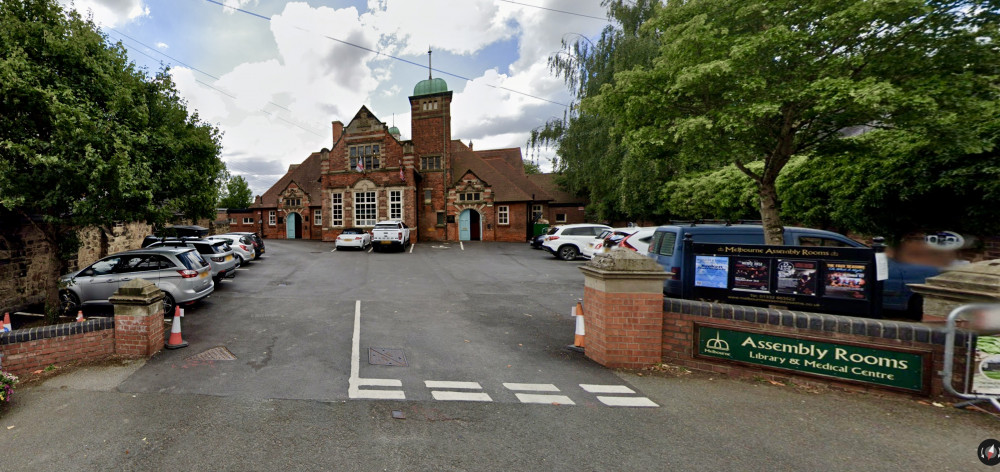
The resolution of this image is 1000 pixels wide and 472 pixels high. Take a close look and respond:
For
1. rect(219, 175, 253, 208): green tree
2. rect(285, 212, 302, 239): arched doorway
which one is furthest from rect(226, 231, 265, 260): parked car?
rect(219, 175, 253, 208): green tree

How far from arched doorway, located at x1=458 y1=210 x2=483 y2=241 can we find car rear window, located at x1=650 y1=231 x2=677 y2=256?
21.7m

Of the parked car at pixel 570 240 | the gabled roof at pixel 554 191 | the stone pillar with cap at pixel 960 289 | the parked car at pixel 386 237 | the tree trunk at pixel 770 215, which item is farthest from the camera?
the gabled roof at pixel 554 191

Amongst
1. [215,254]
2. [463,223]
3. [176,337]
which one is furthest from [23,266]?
[463,223]

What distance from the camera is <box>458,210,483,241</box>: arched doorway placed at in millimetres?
29172

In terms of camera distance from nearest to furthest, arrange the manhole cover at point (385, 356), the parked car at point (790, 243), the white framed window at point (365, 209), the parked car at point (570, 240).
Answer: the manhole cover at point (385, 356), the parked car at point (790, 243), the parked car at point (570, 240), the white framed window at point (365, 209)

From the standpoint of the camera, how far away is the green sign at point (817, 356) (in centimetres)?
393

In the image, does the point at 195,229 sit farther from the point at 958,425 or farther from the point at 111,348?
the point at 958,425

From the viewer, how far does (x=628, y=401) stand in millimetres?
4066

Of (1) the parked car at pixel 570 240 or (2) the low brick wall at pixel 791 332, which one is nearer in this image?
(2) the low brick wall at pixel 791 332

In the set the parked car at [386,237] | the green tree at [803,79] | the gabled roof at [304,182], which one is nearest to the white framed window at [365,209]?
the gabled roof at [304,182]

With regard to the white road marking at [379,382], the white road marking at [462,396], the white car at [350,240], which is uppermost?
the white car at [350,240]

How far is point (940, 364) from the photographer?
12.5 feet

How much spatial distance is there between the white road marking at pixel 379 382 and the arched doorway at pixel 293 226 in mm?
32528

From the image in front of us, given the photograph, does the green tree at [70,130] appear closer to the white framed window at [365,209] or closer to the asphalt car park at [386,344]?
the asphalt car park at [386,344]
